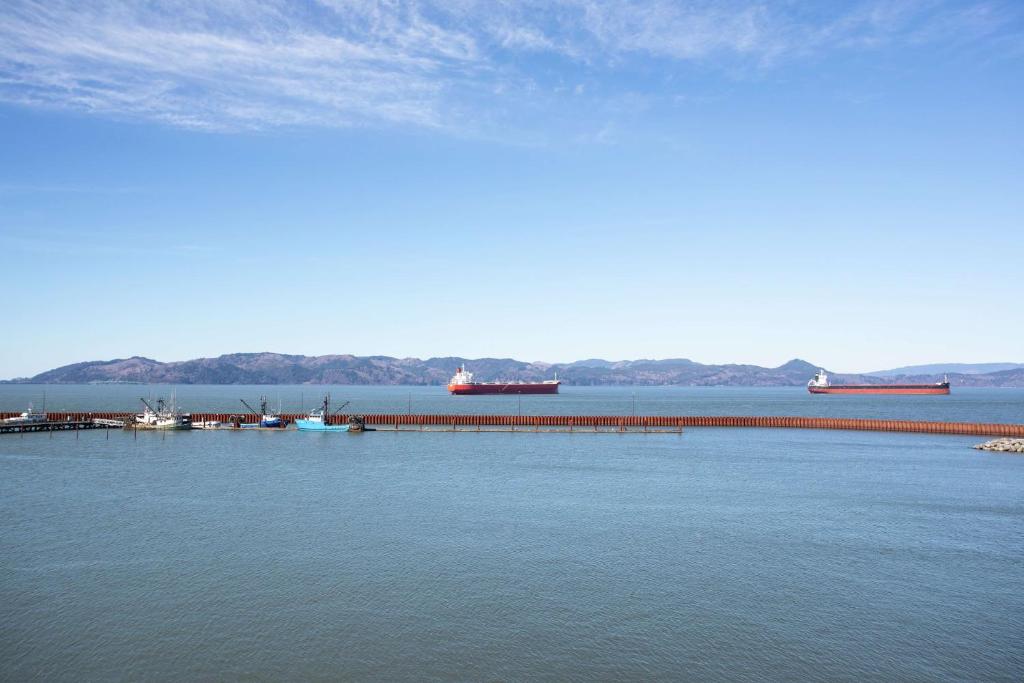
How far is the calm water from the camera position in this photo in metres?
22.6

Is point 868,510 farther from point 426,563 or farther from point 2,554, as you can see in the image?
point 2,554

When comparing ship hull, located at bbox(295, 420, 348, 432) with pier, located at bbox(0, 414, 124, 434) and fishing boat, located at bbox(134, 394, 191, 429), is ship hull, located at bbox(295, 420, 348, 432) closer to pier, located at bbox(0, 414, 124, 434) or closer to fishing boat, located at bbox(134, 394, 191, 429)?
fishing boat, located at bbox(134, 394, 191, 429)

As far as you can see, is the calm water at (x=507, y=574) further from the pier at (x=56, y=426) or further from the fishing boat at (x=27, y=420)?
the fishing boat at (x=27, y=420)

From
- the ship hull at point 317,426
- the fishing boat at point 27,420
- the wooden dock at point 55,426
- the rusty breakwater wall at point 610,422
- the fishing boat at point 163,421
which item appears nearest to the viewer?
the wooden dock at point 55,426

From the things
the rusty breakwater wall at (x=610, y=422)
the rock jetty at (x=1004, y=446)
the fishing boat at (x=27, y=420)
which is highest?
the fishing boat at (x=27, y=420)

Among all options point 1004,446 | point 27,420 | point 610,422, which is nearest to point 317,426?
point 27,420

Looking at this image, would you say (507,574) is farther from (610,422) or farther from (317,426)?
(610,422)

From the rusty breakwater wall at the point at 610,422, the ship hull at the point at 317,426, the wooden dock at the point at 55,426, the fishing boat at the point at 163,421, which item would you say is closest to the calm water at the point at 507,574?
the ship hull at the point at 317,426

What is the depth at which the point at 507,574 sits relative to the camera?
30734 mm

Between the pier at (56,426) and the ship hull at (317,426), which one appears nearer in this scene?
the pier at (56,426)

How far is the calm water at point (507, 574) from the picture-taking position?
22.6m

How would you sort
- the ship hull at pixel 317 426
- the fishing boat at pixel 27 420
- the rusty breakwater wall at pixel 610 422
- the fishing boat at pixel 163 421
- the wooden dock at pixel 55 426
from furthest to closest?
the rusty breakwater wall at pixel 610 422, the fishing boat at pixel 163 421, the ship hull at pixel 317 426, the fishing boat at pixel 27 420, the wooden dock at pixel 55 426

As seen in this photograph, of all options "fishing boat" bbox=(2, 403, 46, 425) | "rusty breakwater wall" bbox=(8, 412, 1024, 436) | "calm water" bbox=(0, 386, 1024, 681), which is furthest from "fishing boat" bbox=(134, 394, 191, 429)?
"calm water" bbox=(0, 386, 1024, 681)

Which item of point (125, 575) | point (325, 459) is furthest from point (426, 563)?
point (325, 459)
